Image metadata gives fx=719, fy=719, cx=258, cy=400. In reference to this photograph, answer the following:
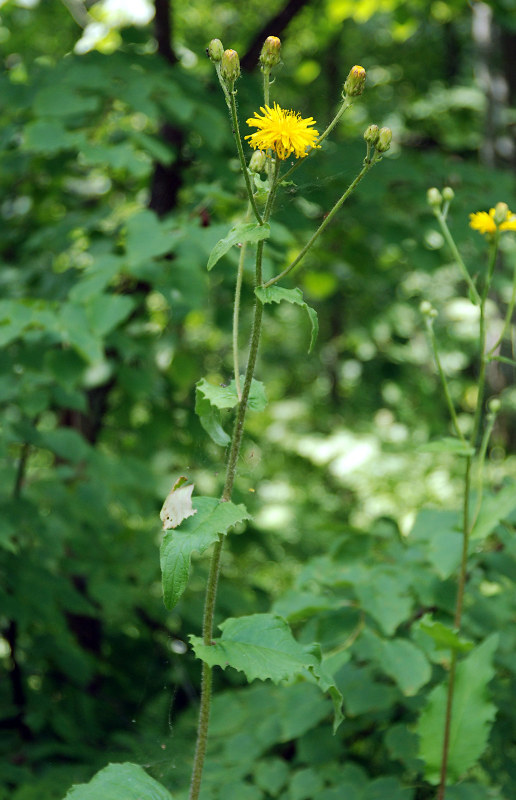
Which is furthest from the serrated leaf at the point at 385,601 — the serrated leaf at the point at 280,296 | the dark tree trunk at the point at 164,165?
the dark tree trunk at the point at 164,165

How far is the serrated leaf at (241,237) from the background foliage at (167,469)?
22cm

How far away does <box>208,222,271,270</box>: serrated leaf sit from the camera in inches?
30.3

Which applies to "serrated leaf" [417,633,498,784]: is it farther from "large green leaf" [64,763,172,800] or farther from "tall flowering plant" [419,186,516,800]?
"large green leaf" [64,763,172,800]

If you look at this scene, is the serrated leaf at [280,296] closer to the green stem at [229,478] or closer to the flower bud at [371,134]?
the green stem at [229,478]

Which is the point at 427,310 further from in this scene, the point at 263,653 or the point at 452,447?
the point at 263,653

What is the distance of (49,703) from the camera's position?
174 centimetres

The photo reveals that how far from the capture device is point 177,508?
821 mm

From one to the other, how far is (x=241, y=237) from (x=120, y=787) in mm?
654

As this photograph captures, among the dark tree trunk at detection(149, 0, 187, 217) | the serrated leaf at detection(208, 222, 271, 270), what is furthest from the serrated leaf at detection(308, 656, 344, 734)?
the dark tree trunk at detection(149, 0, 187, 217)

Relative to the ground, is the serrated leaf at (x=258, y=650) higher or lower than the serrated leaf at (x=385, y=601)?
higher

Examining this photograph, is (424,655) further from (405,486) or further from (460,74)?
(460,74)

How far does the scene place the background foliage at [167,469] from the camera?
→ 1309 mm

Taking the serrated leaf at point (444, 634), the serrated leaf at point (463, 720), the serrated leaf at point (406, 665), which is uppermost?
the serrated leaf at point (444, 634)

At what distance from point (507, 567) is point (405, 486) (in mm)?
2634
